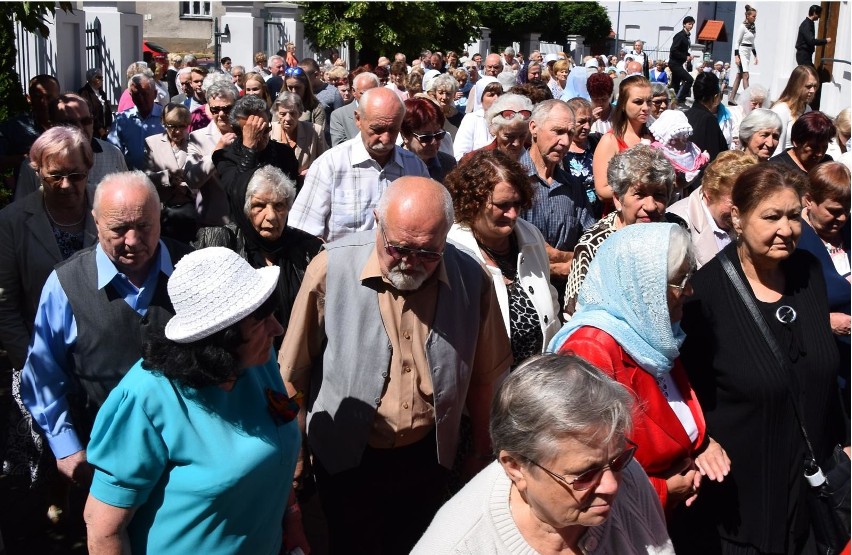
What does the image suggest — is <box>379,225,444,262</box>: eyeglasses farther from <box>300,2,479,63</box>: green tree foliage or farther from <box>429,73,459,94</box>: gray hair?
<box>300,2,479,63</box>: green tree foliage

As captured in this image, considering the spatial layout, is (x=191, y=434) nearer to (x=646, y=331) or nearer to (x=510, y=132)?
(x=646, y=331)

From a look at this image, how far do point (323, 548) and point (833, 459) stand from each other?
8.18ft

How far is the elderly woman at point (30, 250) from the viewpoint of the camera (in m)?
4.37

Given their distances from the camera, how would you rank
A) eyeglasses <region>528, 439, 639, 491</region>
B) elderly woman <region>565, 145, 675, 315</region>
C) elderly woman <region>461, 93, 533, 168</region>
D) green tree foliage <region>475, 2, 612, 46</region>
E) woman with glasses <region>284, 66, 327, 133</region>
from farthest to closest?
green tree foliage <region>475, 2, 612, 46</region> → woman with glasses <region>284, 66, 327, 133</region> → elderly woman <region>461, 93, 533, 168</region> → elderly woman <region>565, 145, 675, 315</region> → eyeglasses <region>528, 439, 639, 491</region>

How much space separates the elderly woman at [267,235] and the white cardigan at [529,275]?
1.06 m

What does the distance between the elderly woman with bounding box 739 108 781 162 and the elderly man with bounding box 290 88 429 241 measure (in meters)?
2.81

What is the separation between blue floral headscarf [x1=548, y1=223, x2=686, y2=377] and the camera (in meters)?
3.18

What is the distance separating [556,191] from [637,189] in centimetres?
113

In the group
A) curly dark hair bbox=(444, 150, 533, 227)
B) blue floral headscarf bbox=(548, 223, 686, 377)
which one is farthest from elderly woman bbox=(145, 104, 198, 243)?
blue floral headscarf bbox=(548, 223, 686, 377)

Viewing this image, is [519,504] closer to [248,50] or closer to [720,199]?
[720,199]

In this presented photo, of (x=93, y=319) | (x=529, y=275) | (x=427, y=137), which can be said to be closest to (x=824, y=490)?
(x=529, y=275)

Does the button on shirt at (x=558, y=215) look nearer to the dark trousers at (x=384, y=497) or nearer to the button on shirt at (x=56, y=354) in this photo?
the dark trousers at (x=384, y=497)

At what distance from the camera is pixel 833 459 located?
369cm

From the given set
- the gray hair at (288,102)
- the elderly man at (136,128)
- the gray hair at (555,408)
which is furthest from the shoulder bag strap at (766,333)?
the elderly man at (136,128)
